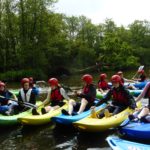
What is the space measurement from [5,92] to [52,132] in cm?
259

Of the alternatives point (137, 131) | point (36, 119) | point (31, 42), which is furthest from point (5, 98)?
point (31, 42)

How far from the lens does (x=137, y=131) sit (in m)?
7.76

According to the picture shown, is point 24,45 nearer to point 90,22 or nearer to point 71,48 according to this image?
point 71,48

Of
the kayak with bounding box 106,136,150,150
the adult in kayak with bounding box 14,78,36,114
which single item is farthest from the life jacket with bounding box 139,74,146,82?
the kayak with bounding box 106,136,150,150

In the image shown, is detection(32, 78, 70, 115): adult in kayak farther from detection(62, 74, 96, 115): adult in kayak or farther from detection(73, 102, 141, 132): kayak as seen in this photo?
detection(73, 102, 141, 132): kayak

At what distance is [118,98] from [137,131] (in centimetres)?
198

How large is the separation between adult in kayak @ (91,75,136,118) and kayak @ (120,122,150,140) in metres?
1.45

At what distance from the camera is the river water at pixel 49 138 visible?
27.8 ft

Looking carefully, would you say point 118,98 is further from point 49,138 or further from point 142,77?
point 142,77

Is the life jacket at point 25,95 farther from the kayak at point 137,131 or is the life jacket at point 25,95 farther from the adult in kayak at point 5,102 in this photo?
the kayak at point 137,131

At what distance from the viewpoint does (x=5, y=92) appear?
11.6 meters

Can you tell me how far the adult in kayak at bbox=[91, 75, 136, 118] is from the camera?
9.47m

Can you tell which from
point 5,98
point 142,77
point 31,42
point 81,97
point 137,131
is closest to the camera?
point 137,131

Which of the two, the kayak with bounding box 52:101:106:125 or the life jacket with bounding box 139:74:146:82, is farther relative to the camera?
the life jacket with bounding box 139:74:146:82
